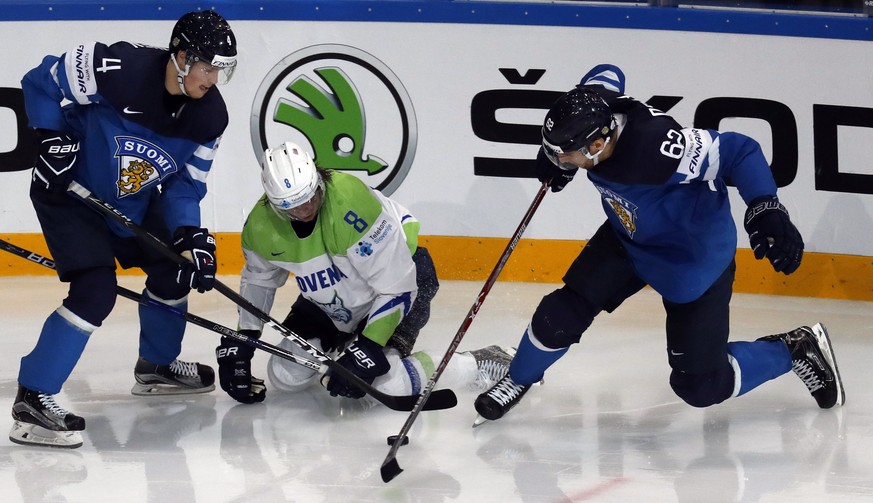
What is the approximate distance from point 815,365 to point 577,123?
1290mm

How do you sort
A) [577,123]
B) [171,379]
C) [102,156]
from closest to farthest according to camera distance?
[577,123]
[102,156]
[171,379]

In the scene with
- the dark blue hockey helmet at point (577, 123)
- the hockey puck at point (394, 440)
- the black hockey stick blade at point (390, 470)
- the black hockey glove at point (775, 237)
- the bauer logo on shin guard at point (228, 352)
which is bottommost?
the hockey puck at point (394, 440)

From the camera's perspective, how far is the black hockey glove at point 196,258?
3.48m

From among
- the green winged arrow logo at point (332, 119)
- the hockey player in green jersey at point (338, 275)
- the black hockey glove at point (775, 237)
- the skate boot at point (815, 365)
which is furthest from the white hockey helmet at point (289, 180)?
the green winged arrow logo at point (332, 119)

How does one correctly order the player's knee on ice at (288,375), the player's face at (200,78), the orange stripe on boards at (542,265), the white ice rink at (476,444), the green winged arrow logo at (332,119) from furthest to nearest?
the green winged arrow logo at (332,119), the orange stripe on boards at (542,265), the player's knee on ice at (288,375), the player's face at (200,78), the white ice rink at (476,444)

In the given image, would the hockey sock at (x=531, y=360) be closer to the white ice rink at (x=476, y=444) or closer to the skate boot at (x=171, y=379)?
the white ice rink at (x=476, y=444)

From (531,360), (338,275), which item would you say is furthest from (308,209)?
(531,360)

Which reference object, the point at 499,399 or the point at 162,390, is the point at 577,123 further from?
the point at 162,390

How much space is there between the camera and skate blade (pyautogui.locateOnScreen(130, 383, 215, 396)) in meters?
4.00

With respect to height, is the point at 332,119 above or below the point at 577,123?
below

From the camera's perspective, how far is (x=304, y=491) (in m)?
3.14

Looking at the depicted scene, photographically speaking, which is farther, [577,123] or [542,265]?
[542,265]

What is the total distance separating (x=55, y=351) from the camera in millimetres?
3438

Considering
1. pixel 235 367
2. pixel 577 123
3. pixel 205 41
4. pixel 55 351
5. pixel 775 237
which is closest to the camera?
pixel 775 237
